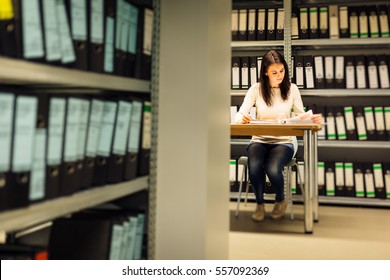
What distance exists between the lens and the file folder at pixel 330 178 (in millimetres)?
4180

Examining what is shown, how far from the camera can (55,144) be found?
129cm

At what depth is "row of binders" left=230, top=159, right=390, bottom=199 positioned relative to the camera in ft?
13.5

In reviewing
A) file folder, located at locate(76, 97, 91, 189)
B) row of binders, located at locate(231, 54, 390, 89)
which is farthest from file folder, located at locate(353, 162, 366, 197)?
file folder, located at locate(76, 97, 91, 189)

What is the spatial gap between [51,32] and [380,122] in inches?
134

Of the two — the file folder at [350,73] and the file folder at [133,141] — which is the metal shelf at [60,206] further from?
the file folder at [350,73]

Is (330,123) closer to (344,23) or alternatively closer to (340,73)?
(340,73)

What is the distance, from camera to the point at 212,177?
1.82 m

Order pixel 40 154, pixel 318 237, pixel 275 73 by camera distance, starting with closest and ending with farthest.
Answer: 1. pixel 40 154
2. pixel 318 237
3. pixel 275 73

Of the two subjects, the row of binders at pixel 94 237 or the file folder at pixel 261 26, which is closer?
the row of binders at pixel 94 237

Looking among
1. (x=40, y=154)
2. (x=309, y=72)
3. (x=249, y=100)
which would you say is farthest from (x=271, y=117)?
(x=40, y=154)

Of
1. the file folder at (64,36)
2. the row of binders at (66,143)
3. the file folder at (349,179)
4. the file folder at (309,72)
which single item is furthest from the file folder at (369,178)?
the file folder at (64,36)

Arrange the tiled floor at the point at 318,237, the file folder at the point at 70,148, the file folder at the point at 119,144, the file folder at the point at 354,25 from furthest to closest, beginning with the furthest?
the file folder at the point at 354,25
the tiled floor at the point at 318,237
the file folder at the point at 119,144
the file folder at the point at 70,148

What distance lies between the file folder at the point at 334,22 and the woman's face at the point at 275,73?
0.83 metres

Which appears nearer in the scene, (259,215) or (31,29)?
(31,29)
